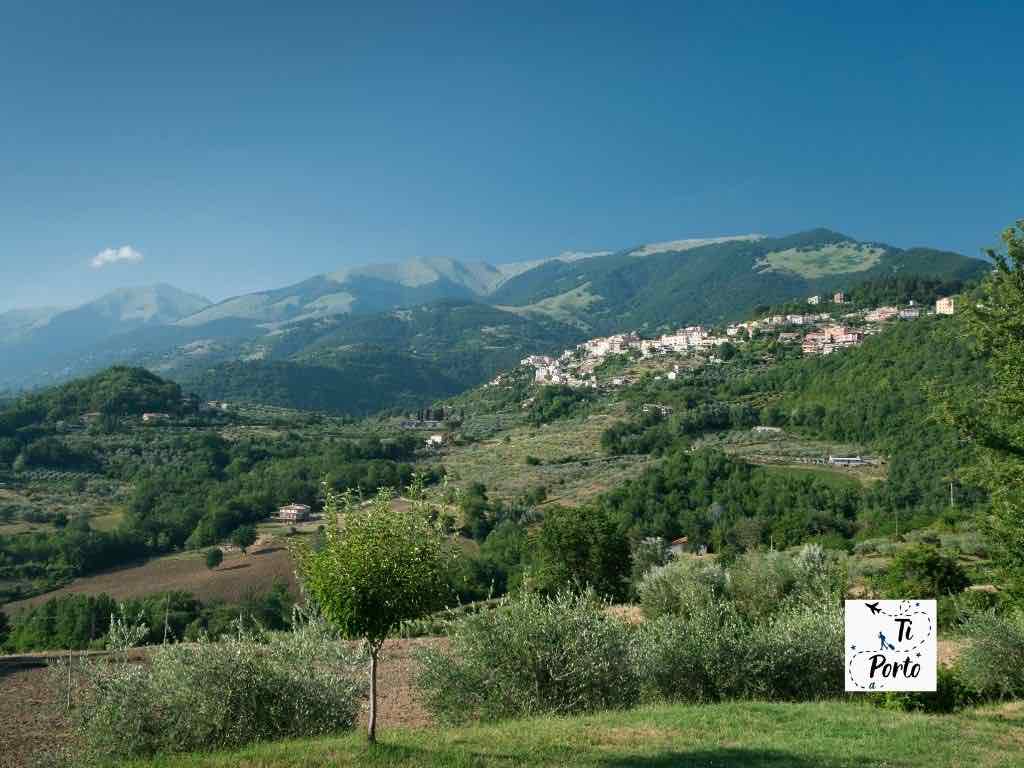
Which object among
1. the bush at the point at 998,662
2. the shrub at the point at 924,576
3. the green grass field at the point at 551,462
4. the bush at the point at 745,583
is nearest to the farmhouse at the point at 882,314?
the green grass field at the point at 551,462

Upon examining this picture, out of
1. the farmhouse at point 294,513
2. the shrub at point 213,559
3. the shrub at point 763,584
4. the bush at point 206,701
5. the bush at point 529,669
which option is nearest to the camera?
the bush at point 206,701

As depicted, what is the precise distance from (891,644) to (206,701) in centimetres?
1068

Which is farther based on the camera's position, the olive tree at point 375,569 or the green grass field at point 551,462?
the green grass field at point 551,462

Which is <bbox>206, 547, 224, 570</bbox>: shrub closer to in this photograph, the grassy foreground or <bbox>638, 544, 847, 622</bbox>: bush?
<bbox>638, 544, 847, 622</bbox>: bush

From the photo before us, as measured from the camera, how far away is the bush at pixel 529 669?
12.7 meters

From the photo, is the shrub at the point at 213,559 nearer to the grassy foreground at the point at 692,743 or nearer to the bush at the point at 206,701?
the bush at the point at 206,701

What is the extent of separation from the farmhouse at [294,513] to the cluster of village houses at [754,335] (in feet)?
243

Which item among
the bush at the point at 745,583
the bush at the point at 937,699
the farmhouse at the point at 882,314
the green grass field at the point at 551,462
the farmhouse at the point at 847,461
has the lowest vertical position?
the green grass field at the point at 551,462

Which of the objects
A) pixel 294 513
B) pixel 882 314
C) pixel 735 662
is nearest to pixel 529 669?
pixel 735 662

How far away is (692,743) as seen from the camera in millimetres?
9945

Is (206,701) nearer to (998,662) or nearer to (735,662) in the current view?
(735,662)

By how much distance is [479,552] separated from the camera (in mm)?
48656

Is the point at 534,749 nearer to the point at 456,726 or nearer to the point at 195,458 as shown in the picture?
the point at 456,726

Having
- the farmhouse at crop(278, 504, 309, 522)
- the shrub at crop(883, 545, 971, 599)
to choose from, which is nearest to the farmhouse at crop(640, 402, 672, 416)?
the farmhouse at crop(278, 504, 309, 522)
